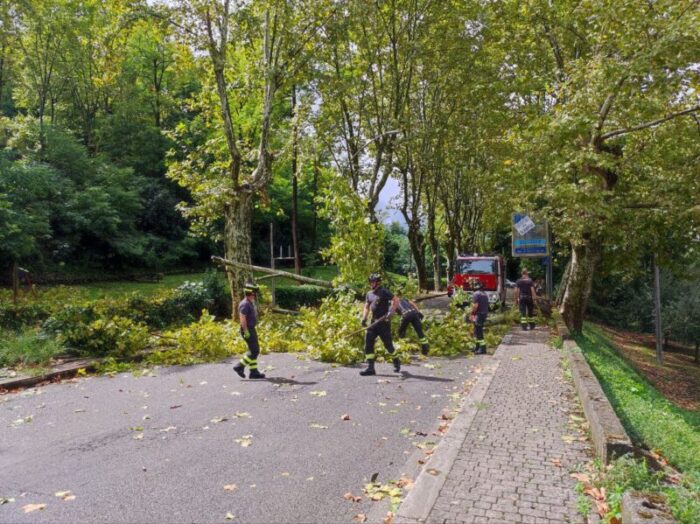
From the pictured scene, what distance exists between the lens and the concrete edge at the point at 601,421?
5.28 metres

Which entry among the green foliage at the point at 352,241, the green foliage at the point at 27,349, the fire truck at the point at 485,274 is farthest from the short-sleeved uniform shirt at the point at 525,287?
the green foliage at the point at 27,349

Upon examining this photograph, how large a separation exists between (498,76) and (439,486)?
18725 mm

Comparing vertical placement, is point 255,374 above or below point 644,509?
below

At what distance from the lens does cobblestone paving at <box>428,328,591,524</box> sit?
4453mm

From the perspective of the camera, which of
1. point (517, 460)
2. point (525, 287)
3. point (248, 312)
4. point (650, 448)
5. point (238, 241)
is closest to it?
point (517, 460)

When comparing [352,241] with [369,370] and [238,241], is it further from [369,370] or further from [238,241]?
[369,370]

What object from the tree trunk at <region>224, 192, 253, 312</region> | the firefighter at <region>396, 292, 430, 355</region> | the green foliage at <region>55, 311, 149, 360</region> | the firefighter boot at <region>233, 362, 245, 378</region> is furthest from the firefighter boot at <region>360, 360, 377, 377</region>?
the tree trunk at <region>224, 192, 253, 312</region>

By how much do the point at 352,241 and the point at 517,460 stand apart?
359 inches

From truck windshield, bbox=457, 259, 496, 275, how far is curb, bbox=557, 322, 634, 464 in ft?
47.4

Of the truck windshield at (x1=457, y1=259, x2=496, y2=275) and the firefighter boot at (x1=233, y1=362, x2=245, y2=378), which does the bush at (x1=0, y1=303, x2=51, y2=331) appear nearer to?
the firefighter boot at (x1=233, y1=362, x2=245, y2=378)

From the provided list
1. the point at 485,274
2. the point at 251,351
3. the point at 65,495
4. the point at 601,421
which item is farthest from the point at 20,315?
the point at 485,274

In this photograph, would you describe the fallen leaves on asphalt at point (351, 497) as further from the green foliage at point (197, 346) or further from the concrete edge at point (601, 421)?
the green foliage at point (197, 346)

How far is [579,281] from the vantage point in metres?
16.8

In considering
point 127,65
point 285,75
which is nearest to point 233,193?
point 285,75
